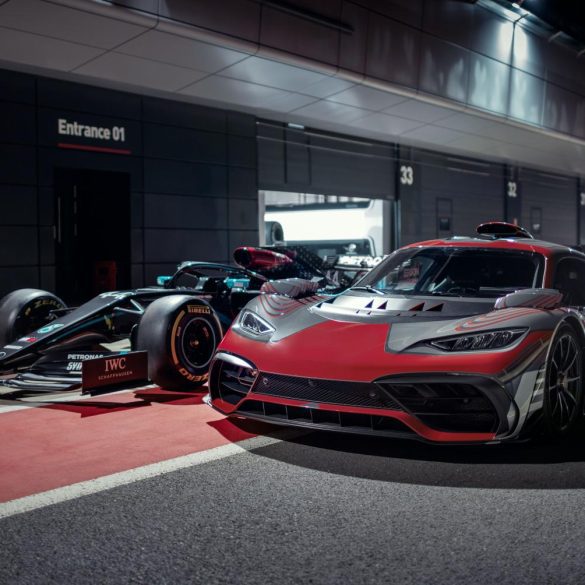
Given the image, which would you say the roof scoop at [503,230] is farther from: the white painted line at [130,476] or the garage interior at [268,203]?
the white painted line at [130,476]

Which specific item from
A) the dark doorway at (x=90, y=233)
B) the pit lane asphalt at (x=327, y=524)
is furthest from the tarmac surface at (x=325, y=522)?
the dark doorway at (x=90, y=233)

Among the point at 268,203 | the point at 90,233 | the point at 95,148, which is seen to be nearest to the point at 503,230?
the point at 95,148

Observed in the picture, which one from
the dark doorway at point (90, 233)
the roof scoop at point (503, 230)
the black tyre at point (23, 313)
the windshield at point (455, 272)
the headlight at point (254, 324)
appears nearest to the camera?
the headlight at point (254, 324)

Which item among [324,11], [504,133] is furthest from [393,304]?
[504,133]

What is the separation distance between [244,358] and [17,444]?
1.48 meters

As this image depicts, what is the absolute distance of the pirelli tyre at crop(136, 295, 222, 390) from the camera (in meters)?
5.74

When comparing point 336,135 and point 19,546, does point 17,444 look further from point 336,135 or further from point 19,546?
point 336,135

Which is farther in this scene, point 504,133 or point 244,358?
point 504,133

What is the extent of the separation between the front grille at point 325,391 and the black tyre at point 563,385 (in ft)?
3.11

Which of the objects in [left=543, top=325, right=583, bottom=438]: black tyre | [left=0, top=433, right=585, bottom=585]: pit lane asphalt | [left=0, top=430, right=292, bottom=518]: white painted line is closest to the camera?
[left=0, top=433, right=585, bottom=585]: pit lane asphalt

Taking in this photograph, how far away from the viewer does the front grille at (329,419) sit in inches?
152

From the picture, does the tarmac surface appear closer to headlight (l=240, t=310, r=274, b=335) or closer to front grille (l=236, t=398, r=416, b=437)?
front grille (l=236, t=398, r=416, b=437)

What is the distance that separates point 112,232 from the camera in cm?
1409

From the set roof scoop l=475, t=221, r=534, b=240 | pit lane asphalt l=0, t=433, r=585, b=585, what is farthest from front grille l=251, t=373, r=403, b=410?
roof scoop l=475, t=221, r=534, b=240
